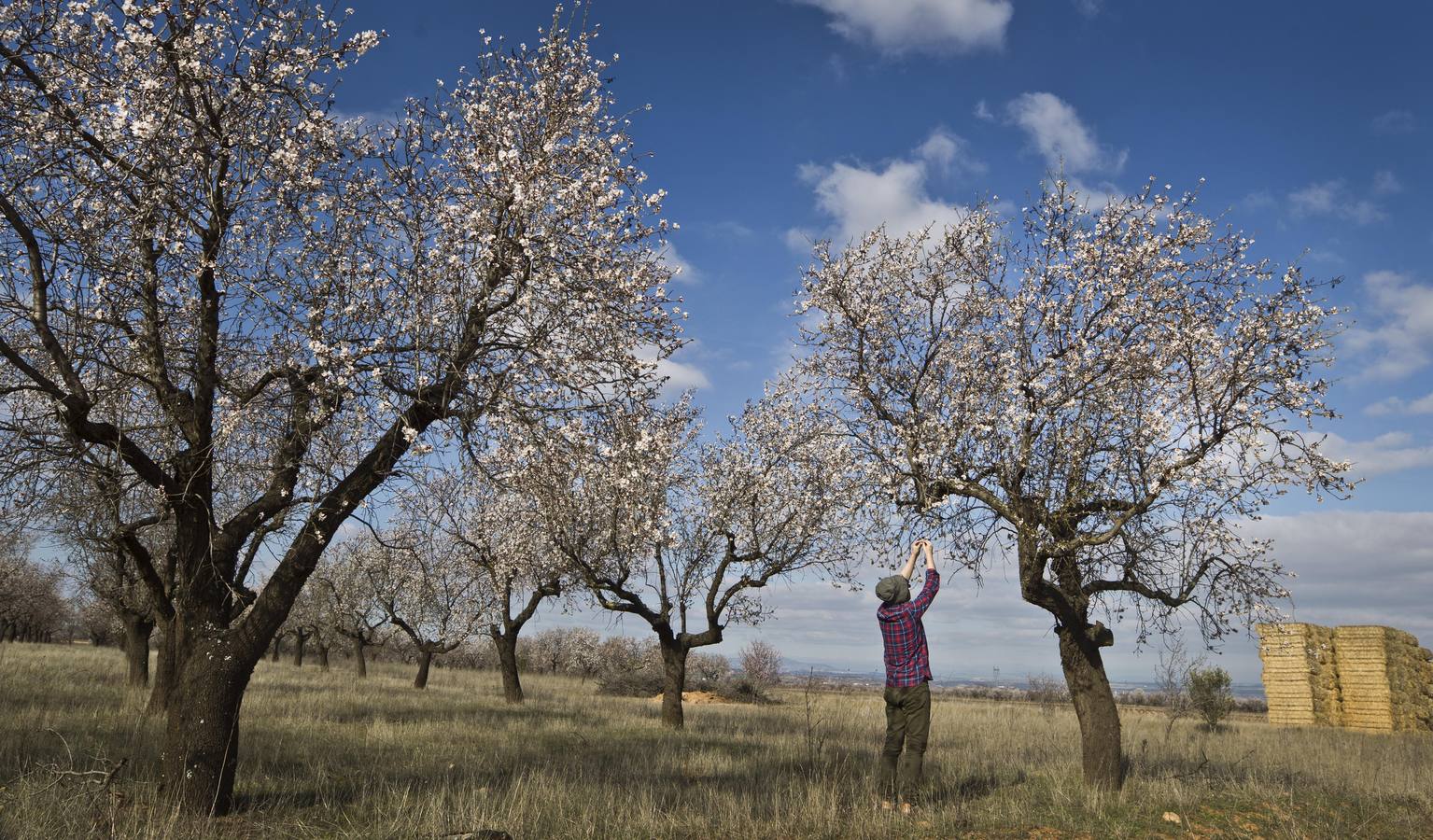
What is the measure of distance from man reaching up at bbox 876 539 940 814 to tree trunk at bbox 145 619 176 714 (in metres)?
12.8

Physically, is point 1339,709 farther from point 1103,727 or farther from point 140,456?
point 140,456

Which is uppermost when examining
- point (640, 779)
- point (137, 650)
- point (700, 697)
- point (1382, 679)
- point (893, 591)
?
point (893, 591)

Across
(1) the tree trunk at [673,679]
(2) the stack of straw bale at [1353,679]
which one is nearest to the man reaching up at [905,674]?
(1) the tree trunk at [673,679]

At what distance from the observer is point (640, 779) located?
419 inches

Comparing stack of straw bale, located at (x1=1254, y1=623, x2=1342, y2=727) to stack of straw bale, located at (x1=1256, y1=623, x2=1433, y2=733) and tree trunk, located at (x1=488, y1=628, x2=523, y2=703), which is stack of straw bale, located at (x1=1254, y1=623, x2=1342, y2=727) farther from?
tree trunk, located at (x1=488, y1=628, x2=523, y2=703)

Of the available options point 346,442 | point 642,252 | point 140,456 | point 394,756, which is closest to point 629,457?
point 642,252

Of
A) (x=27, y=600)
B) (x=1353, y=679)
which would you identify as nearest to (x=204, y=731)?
(x=1353, y=679)

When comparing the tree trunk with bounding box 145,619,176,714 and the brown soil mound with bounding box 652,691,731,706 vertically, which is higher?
the tree trunk with bounding box 145,619,176,714

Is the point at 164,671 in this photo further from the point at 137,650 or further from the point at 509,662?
the point at 509,662

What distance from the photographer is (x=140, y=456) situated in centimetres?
751

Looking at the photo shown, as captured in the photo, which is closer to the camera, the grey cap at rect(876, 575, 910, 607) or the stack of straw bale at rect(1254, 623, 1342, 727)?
the grey cap at rect(876, 575, 910, 607)

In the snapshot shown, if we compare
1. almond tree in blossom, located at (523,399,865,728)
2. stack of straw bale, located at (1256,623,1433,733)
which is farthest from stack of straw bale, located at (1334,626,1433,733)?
almond tree in blossom, located at (523,399,865,728)

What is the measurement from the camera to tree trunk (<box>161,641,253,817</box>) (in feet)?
24.2

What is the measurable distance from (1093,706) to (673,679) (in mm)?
11554
